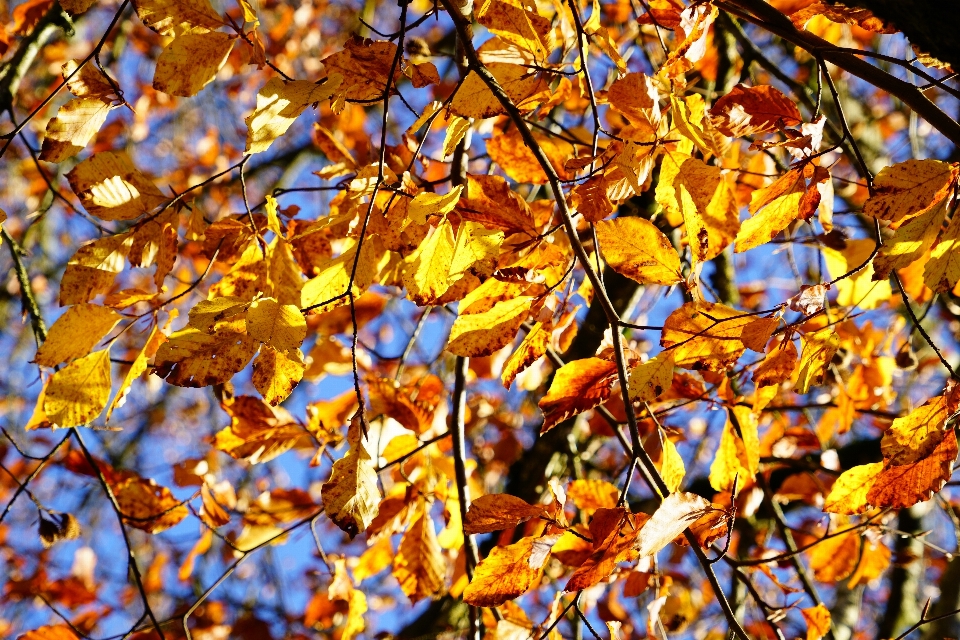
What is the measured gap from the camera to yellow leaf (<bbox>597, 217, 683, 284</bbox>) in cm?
81

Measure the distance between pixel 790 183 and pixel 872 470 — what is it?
14.6 inches

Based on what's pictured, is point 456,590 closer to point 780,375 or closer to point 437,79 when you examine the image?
point 780,375

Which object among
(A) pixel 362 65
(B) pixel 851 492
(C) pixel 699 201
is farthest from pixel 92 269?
(B) pixel 851 492

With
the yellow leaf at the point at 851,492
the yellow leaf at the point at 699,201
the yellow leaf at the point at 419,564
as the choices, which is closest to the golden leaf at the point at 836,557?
the yellow leaf at the point at 851,492

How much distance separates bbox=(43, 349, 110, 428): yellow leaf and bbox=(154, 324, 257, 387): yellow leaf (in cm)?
19

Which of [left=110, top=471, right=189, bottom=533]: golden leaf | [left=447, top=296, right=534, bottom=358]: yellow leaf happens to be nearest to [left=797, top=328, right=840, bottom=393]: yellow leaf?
[left=447, top=296, right=534, bottom=358]: yellow leaf

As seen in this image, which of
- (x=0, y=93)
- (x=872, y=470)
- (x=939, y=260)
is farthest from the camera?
(x=0, y=93)

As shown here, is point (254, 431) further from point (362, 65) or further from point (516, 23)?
point (516, 23)

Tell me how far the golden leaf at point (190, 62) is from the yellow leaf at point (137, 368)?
0.31 m

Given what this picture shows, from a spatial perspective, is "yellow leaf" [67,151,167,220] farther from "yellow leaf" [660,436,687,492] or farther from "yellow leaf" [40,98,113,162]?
"yellow leaf" [660,436,687,492]

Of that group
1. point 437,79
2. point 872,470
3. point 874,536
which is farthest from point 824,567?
point 437,79

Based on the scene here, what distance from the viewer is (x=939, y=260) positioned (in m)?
Result: 0.75

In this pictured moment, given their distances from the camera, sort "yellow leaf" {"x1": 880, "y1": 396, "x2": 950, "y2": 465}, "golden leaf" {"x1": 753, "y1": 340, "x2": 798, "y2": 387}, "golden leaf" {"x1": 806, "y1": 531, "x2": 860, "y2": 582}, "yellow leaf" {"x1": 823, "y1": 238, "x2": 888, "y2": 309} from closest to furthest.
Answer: "yellow leaf" {"x1": 880, "y1": 396, "x2": 950, "y2": 465}
"golden leaf" {"x1": 753, "y1": 340, "x2": 798, "y2": 387}
"yellow leaf" {"x1": 823, "y1": 238, "x2": 888, "y2": 309}
"golden leaf" {"x1": 806, "y1": 531, "x2": 860, "y2": 582}

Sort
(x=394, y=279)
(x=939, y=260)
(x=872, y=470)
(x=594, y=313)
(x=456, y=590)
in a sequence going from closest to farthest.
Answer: (x=939, y=260), (x=872, y=470), (x=394, y=279), (x=456, y=590), (x=594, y=313)
